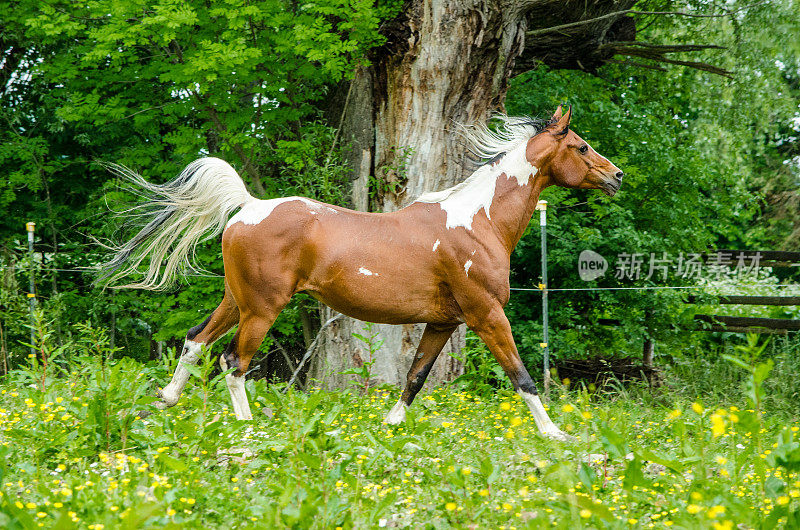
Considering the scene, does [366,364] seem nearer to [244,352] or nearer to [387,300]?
[387,300]

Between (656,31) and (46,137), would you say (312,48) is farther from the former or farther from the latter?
(656,31)

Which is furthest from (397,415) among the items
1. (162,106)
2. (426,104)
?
(162,106)

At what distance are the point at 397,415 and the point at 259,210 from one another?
1.82 m

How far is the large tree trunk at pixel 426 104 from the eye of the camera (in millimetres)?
7453

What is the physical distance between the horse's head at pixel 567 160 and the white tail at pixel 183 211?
7.44ft

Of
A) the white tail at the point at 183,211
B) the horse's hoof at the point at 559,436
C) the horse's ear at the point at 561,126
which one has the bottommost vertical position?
the horse's hoof at the point at 559,436

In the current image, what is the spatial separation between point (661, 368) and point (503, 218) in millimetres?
8124

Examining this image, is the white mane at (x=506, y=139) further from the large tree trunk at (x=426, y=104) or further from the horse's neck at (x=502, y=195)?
the large tree trunk at (x=426, y=104)

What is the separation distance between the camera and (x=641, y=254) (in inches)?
445

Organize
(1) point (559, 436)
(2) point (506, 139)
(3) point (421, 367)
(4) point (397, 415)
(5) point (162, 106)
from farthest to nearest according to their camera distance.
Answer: (5) point (162, 106) → (2) point (506, 139) → (3) point (421, 367) → (4) point (397, 415) → (1) point (559, 436)

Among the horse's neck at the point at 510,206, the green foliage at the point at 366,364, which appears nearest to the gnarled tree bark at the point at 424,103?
the green foliage at the point at 366,364

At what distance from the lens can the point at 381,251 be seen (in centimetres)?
523

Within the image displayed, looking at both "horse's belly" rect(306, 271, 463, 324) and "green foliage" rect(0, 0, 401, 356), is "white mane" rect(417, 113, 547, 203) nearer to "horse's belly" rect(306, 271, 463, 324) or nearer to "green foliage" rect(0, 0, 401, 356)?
"horse's belly" rect(306, 271, 463, 324)

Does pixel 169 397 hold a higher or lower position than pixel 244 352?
lower
